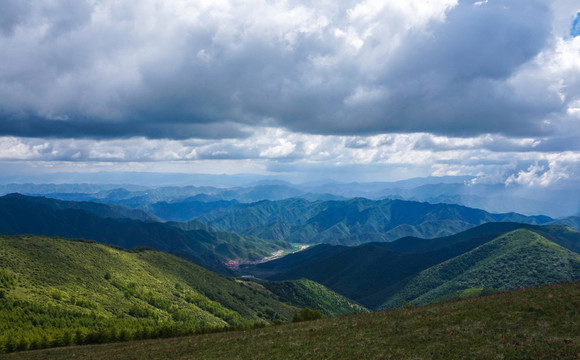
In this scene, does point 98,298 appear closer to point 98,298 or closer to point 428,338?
point 98,298

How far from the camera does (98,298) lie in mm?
101375

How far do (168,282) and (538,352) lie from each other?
15772cm

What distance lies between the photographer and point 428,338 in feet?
114

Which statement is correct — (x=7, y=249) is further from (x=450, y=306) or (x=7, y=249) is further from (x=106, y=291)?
(x=450, y=306)

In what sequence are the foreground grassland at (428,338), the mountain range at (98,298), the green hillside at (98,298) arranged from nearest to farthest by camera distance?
1. the foreground grassland at (428,338)
2. the mountain range at (98,298)
3. the green hillside at (98,298)

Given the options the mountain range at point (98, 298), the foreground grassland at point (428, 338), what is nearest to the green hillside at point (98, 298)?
the mountain range at point (98, 298)

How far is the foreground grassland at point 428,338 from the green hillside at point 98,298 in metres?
16.2

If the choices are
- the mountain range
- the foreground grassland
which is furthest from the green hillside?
the foreground grassland

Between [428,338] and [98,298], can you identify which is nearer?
[428,338]

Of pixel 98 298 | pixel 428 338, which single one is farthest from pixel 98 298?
pixel 428 338

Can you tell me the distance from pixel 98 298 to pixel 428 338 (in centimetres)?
9895

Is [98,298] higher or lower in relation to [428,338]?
lower

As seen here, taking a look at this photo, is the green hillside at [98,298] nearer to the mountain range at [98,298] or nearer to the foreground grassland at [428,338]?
the mountain range at [98,298]

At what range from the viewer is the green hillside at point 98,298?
6788 centimetres
